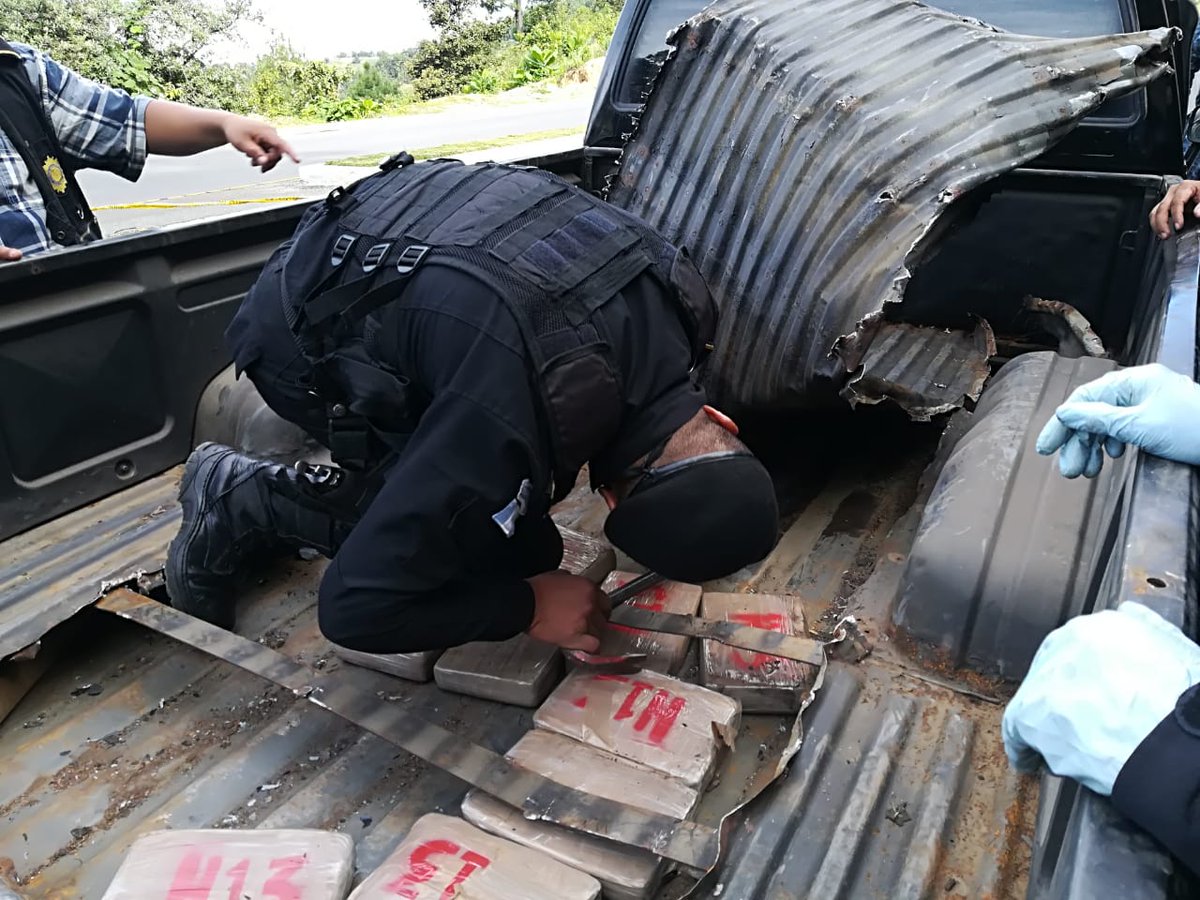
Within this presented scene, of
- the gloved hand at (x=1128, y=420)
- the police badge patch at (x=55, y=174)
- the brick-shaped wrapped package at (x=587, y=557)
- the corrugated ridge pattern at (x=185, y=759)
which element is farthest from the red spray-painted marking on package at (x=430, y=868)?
the police badge patch at (x=55, y=174)

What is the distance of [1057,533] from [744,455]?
1.97ft

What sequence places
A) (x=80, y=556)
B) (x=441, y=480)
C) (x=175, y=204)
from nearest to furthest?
(x=441, y=480) < (x=80, y=556) < (x=175, y=204)

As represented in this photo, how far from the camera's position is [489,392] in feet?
4.60

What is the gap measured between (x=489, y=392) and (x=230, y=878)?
833 mm

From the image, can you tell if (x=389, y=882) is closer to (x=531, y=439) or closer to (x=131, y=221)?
(x=531, y=439)

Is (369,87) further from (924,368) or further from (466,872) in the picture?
(466,872)

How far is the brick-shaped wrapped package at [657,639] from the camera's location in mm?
1915

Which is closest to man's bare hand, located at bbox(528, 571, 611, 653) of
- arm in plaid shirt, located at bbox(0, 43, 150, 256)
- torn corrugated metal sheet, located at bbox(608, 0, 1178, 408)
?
torn corrugated metal sheet, located at bbox(608, 0, 1178, 408)

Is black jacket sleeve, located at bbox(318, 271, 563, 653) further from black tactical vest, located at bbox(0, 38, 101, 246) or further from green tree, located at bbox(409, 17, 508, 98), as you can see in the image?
green tree, located at bbox(409, 17, 508, 98)

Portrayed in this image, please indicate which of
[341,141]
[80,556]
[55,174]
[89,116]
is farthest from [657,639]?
[341,141]

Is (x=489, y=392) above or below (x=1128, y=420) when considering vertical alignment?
above

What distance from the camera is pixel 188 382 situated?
2.46 metres

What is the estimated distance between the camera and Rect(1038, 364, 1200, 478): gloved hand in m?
1.25

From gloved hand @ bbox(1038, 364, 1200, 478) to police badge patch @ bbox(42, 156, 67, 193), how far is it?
2.49 metres
